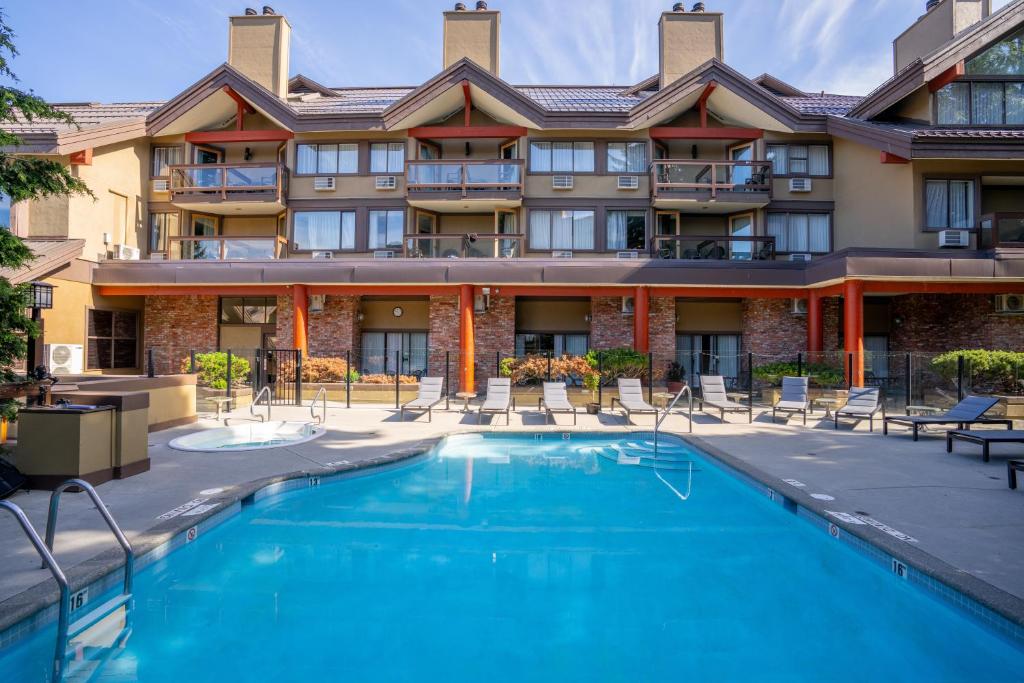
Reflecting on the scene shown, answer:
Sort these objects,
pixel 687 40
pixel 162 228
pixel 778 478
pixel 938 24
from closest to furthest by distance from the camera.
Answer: pixel 778 478, pixel 938 24, pixel 162 228, pixel 687 40

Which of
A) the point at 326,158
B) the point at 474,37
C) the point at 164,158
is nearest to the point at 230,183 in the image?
→ the point at 326,158

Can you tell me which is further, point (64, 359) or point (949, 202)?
point (949, 202)

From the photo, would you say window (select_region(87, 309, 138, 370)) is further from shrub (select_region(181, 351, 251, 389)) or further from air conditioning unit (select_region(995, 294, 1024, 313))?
air conditioning unit (select_region(995, 294, 1024, 313))

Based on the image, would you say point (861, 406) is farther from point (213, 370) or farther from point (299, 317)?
point (213, 370)

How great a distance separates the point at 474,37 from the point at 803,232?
45.8 ft

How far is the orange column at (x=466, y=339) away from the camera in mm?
15883

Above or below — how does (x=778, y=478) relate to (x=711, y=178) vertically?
below

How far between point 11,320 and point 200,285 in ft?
38.4

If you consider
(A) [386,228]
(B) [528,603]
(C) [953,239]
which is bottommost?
(B) [528,603]

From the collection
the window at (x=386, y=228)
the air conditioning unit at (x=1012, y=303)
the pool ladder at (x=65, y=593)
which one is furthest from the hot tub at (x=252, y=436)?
the air conditioning unit at (x=1012, y=303)

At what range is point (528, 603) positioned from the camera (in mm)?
4566

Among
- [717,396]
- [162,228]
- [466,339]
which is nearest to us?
[717,396]

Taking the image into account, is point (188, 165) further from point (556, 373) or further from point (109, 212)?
point (556, 373)

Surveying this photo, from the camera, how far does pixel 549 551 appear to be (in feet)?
18.2
